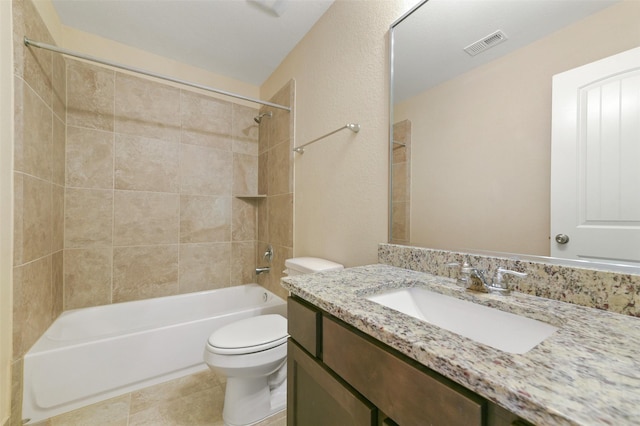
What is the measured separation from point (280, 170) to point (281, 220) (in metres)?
0.44

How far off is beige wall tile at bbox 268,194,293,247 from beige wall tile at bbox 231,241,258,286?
14.1 inches

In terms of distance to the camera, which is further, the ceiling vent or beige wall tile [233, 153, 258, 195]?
beige wall tile [233, 153, 258, 195]

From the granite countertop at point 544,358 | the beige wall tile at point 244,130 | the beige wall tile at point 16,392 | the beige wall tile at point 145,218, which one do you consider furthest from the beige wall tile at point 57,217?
the granite countertop at point 544,358

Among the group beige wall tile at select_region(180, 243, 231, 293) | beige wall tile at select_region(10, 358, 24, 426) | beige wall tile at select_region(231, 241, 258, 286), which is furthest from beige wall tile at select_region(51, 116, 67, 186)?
beige wall tile at select_region(231, 241, 258, 286)

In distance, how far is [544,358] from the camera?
384mm

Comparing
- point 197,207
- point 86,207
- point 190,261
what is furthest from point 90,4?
point 190,261

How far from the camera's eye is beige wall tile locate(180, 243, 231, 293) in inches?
86.2

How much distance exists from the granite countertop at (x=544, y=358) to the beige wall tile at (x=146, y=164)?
2.01 m

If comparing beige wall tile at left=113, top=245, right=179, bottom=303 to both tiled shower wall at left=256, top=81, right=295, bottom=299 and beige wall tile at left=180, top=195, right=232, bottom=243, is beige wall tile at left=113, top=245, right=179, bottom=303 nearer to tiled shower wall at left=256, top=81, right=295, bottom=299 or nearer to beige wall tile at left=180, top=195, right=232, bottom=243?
beige wall tile at left=180, top=195, right=232, bottom=243

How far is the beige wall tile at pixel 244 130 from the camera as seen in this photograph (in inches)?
96.1

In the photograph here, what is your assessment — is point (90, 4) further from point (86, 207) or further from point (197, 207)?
point (197, 207)

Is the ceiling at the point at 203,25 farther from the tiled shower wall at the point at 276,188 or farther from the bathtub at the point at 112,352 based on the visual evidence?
the bathtub at the point at 112,352

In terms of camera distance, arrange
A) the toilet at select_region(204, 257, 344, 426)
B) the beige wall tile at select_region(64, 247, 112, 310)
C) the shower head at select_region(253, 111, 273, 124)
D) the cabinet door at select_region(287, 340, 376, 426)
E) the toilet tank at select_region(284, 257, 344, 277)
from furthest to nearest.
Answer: the shower head at select_region(253, 111, 273, 124), the beige wall tile at select_region(64, 247, 112, 310), the toilet tank at select_region(284, 257, 344, 277), the toilet at select_region(204, 257, 344, 426), the cabinet door at select_region(287, 340, 376, 426)

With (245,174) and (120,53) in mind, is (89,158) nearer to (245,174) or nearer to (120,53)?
(120,53)
